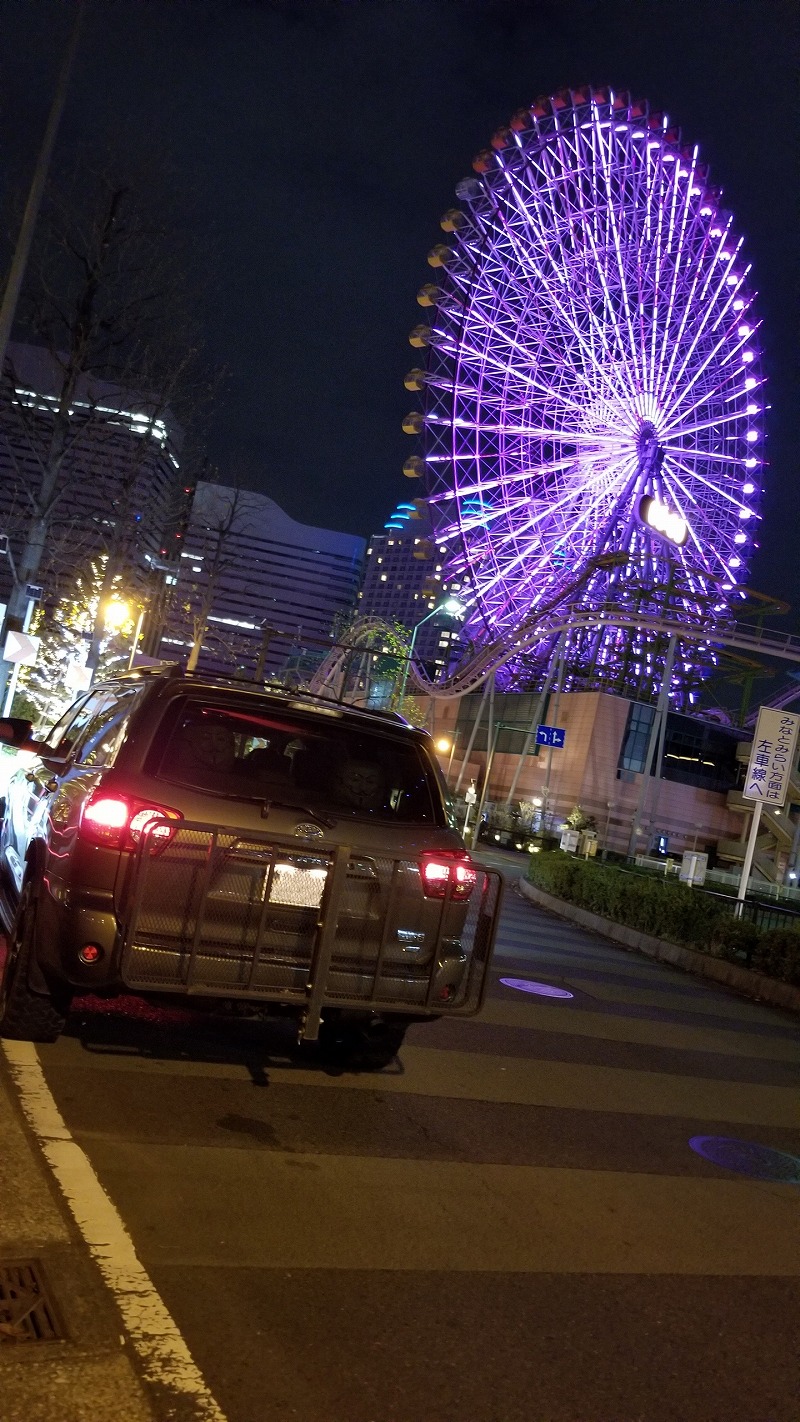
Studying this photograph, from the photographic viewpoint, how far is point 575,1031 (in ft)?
31.3

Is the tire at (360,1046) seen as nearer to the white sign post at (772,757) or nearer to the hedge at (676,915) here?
the hedge at (676,915)

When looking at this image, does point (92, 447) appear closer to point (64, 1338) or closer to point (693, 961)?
point (693, 961)

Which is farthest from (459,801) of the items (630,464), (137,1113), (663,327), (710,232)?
(137,1113)

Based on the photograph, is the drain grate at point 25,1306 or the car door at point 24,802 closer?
the drain grate at point 25,1306

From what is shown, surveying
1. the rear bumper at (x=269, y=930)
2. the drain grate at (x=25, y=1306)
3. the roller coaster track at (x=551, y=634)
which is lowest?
the drain grate at (x=25, y=1306)

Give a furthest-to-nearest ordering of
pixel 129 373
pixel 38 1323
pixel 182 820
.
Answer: pixel 129 373 < pixel 182 820 < pixel 38 1323

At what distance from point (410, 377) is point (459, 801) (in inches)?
572

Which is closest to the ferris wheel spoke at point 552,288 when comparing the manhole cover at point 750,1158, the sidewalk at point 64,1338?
the manhole cover at point 750,1158

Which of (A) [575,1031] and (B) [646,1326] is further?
(A) [575,1031]

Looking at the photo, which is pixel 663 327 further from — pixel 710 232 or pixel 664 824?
pixel 664 824

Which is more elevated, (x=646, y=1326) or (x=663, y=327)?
(x=663, y=327)

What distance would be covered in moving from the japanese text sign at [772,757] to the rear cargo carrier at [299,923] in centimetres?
1294

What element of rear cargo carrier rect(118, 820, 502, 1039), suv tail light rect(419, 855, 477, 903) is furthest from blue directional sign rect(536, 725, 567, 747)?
rear cargo carrier rect(118, 820, 502, 1039)

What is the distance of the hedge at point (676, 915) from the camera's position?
1538cm
